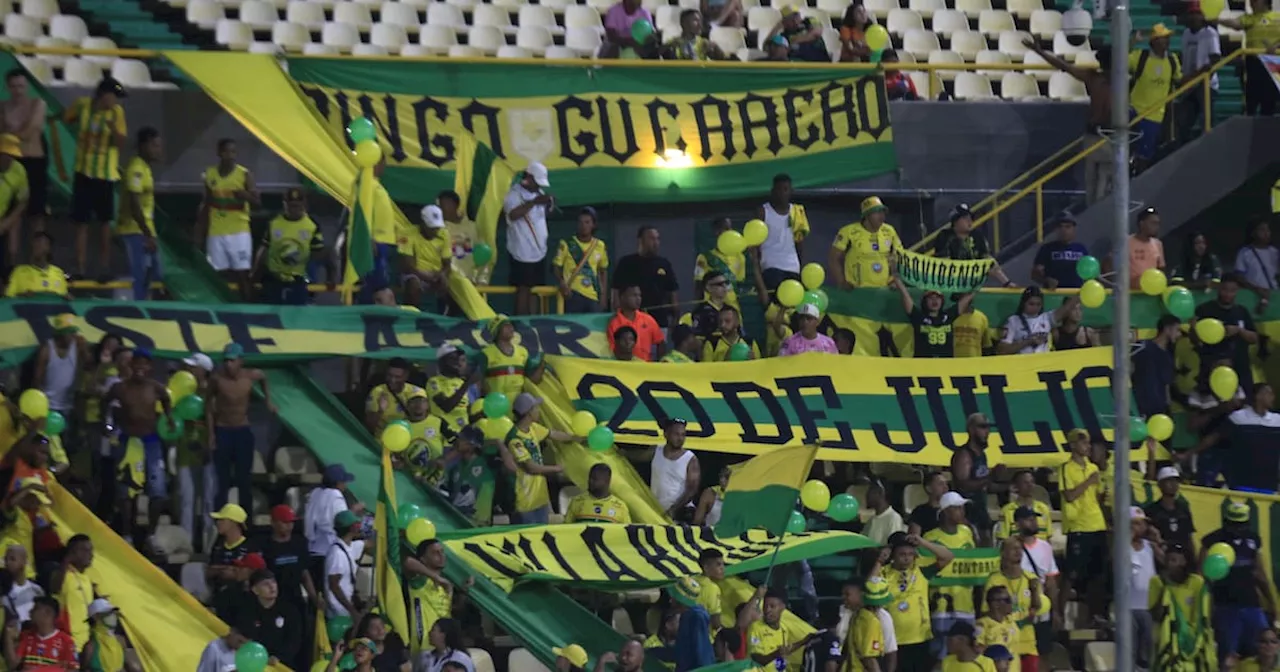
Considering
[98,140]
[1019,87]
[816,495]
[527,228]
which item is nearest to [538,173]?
[527,228]

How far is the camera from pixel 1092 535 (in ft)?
65.5

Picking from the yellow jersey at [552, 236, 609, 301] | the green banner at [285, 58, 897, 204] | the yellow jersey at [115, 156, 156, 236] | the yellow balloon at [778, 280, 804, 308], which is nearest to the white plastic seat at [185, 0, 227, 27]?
the green banner at [285, 58, 897, 204]

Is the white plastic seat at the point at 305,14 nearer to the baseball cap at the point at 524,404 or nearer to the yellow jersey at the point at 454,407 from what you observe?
the yellow jersey at the point at 454,407

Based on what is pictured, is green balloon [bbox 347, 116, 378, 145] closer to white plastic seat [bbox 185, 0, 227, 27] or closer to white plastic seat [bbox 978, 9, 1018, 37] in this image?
white plastic seat [bbox 185, 0, 227, 27]

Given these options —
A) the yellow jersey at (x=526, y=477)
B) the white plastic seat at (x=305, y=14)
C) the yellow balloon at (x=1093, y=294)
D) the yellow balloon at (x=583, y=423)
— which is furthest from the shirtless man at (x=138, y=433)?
the white plastic seat at (x=305, y=14)

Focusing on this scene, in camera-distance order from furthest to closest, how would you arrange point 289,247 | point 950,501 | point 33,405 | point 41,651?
point 289,247
point 950,501
point 33,405
point 41,651

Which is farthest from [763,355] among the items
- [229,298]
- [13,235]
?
[13,235]

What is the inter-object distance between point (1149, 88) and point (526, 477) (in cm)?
750

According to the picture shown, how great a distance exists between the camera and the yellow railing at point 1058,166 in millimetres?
23234

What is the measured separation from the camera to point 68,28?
966 inches

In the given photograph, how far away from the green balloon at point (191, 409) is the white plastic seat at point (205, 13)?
710cm

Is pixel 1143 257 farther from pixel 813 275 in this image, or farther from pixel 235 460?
pixel 235 460

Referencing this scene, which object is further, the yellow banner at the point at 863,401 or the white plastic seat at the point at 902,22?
the white plastic seat at the point at 902,22

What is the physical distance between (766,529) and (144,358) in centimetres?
431
